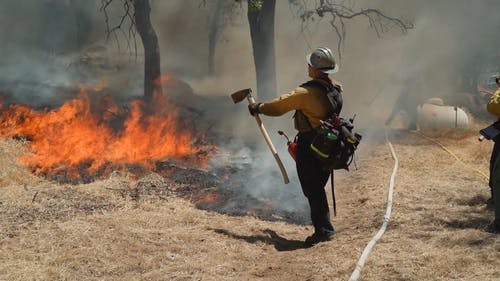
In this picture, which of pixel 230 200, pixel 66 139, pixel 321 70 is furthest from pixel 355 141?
pixel 66 139

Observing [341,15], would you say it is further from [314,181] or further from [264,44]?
[314,181]

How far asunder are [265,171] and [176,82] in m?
7.56

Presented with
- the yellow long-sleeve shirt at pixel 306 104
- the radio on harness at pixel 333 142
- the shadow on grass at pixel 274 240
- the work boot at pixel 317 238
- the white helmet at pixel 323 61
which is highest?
the white helmet at pixel 323 61

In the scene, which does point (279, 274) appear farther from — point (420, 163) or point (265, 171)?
point (420, 163)

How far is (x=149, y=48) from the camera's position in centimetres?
1244

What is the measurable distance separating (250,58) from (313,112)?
66.8ft

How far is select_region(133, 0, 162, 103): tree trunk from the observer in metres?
12.1

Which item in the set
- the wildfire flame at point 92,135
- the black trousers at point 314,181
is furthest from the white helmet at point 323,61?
the wildfire flame at point 92,135

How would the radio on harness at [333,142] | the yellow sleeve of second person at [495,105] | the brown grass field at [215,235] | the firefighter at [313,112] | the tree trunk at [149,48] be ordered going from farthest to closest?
1. the tree trunk at [149,48]
2. the yellow sleeve of second person at [495,105]
3. the firefighter at [313,112]
4. the radio on harness at [333,142]
5. the brown grass field at [215,235]

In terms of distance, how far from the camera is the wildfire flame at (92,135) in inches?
331

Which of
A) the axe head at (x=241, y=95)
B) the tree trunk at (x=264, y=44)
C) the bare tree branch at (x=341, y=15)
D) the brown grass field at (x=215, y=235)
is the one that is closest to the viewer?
the brown grass field at (x=215, y=235)

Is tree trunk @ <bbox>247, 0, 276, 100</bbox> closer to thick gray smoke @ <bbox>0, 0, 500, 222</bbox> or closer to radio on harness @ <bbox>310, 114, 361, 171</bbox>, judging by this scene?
thick gray smoke @ <bbox>0, 0, 500, 222</bbox>

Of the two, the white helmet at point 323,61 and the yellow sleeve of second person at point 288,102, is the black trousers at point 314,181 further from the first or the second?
the white helmet at point 323,61

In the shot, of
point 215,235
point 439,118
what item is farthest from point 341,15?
point 215,235
